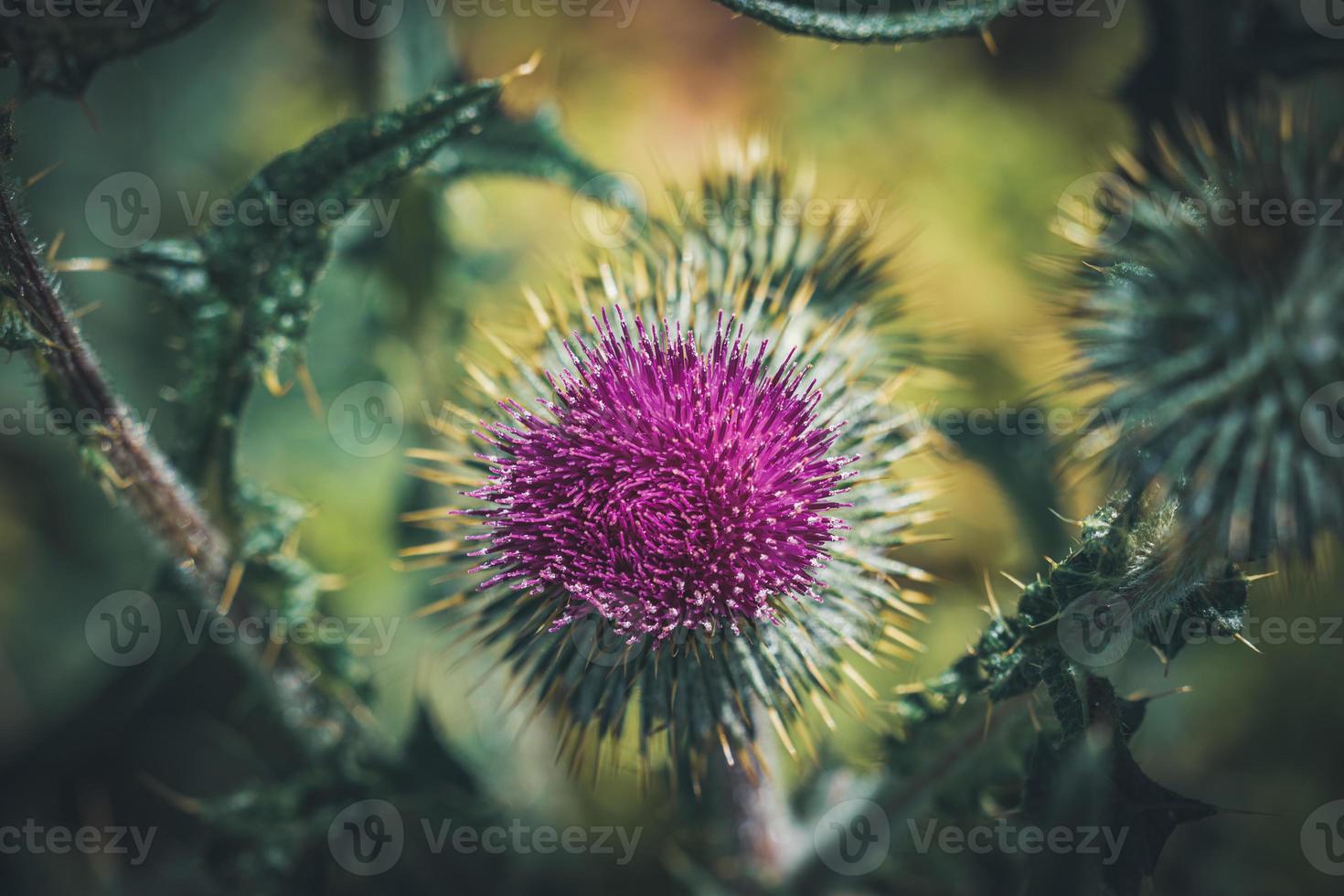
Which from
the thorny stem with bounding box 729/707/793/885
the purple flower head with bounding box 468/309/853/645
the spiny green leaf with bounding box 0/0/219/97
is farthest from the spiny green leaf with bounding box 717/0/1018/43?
the thorny stem with bounding box 729/707/793/885

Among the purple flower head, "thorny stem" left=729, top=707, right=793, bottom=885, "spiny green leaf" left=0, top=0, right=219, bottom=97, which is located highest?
"spiny green leaf" left=0, top=0, right=219, bottom=97

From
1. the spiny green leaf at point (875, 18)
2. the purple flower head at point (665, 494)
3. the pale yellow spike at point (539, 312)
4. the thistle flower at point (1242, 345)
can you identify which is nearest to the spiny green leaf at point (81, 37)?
the pale yellow spike at point (539, 312)

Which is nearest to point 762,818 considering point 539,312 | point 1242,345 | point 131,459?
point 539,312

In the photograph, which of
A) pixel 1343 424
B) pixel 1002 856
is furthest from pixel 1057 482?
pixel 1343 424

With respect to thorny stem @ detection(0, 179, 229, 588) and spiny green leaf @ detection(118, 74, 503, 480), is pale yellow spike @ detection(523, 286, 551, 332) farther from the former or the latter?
thorny stem @ detection(0, 179, 229, 588)

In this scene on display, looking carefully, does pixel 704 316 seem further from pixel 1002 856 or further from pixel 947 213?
pixel 947 213

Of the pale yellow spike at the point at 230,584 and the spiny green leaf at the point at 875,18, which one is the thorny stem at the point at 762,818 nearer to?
the pale yellow spike at the point at 230,584

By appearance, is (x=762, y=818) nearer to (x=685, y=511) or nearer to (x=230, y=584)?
(x=685, y=511)
